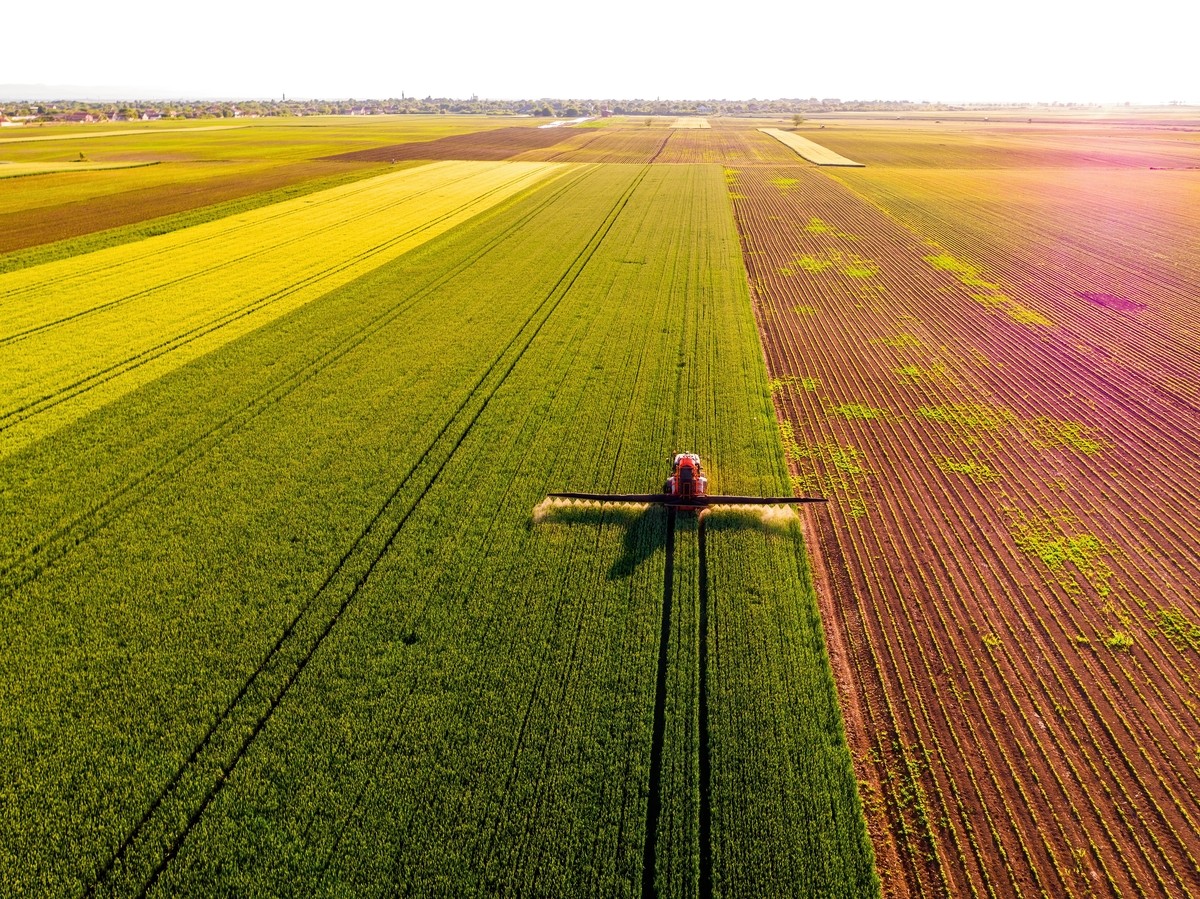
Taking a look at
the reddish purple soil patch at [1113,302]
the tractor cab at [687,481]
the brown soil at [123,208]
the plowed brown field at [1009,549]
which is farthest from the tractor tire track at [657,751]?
the brown soil at [123,208]

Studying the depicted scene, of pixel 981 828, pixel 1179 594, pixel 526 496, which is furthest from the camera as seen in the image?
pixel 526 496

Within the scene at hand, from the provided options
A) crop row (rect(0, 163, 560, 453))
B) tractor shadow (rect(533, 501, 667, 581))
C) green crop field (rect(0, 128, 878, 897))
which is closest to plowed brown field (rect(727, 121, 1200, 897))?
green crop field (rect(0, 128, 878, 897))

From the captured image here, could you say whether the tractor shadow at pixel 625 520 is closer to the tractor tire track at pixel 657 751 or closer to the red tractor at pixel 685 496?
the red tractor at pixel 685 496

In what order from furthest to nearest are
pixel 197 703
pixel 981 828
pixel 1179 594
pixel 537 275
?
pixel 537 275, pixel 1179 594, pixel 197 703, pixel 981 828

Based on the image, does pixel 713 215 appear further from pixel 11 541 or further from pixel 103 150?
pixel 103 150

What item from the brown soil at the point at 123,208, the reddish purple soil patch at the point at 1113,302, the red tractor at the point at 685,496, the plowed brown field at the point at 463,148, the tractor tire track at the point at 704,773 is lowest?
the tractor tire track at the point at 704,773

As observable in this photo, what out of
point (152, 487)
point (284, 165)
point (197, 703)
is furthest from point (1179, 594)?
point (284, 165)

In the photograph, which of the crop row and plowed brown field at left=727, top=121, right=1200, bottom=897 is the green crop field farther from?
plowed brown field at left=727, top=121, right=1200, bottom=897

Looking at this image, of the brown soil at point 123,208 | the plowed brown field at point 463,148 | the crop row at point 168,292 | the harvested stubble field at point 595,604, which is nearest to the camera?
the harvested stubble field at point 595,604
